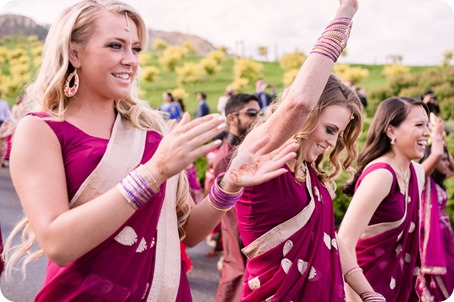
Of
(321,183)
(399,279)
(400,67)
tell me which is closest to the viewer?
(321,183)

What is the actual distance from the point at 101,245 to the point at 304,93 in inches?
33.3

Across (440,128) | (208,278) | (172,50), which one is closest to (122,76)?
(440,128)

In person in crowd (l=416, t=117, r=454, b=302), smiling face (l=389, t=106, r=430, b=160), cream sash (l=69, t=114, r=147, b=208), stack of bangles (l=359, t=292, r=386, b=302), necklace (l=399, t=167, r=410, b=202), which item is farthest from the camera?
person in crowd (l=416, t=117, r=454, b=302)

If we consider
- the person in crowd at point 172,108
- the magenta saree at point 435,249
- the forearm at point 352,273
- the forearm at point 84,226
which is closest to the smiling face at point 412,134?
the forearm at point 352,273

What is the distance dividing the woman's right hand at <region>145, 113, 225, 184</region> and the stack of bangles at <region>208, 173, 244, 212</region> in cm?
46

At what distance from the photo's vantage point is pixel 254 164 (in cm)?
217

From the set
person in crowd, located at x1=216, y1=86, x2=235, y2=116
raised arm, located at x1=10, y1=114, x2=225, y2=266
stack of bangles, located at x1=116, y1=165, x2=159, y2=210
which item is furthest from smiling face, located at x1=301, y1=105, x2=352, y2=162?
person in crowd, located at x1=216, y1=86, x2=235, y2=116

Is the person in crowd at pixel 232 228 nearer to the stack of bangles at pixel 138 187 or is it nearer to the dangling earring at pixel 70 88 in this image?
the dangling earring at pixel 70 88

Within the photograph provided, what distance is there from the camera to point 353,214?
3.31m

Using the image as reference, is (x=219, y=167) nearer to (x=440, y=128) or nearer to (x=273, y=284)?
(x=440, y=128)

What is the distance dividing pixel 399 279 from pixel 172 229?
75.4 inches

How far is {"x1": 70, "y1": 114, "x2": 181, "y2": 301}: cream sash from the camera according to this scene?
2023 millimetres

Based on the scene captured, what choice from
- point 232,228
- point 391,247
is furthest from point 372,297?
point 232,228

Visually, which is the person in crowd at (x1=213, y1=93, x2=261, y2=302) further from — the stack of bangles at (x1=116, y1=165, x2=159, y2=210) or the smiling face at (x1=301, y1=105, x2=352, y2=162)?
the stack of bangles at (x1=116, y1=165, x2=159, y2=210)
